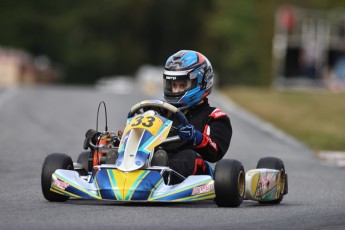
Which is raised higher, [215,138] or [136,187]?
[215,138]

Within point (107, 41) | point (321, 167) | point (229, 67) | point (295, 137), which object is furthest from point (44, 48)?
point (321, 167)

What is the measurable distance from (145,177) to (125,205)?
0.39 m

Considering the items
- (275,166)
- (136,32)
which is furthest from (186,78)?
(136,32)

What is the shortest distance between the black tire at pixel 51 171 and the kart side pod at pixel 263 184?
5.17ft

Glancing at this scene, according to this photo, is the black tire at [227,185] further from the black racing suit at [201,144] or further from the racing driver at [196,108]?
the racing driver at [196,108]

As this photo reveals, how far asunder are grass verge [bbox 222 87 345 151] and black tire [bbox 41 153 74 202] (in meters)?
9.64

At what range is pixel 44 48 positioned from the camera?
278ft

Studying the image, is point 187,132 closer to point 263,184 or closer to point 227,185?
point 227,185

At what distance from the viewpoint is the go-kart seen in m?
8.66

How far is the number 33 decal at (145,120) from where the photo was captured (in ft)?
29.9

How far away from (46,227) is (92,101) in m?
20.0

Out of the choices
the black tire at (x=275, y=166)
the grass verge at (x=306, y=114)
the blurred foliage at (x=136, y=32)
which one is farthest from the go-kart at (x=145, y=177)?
the blurred foliage at (x=136, y=32)

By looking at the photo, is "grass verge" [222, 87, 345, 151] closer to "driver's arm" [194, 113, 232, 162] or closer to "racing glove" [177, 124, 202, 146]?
"driver's arm" [194, 113, 232, 162]

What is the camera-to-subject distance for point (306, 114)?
2611 cm
